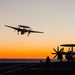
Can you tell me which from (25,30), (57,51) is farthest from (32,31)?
(57,51)

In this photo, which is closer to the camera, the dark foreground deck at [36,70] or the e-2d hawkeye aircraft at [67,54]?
the dark foreground deck at [36,70]

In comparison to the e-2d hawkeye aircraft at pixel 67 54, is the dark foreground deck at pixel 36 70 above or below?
below

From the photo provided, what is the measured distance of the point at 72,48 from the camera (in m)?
93.1

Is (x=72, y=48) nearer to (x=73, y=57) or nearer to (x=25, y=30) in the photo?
(x=73, y=57)

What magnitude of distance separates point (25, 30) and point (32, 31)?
454cm

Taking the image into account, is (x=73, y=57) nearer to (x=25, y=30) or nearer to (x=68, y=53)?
(x=68, y=53)

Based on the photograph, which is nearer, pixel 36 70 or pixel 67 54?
pixel 36 70

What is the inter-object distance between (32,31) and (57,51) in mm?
10430

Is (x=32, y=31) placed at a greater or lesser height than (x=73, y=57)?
greater

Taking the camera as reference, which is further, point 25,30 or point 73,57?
point 73,57

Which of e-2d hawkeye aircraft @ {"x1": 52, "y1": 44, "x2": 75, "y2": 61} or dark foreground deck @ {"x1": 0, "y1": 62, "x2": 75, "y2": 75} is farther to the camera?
e-2d hawkeye aircraft @ {"x1": 52, "y1": 44, "x2": 75, "y2": 61}

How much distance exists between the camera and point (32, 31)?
87.9m

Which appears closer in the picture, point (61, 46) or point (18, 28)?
point (18, 28)

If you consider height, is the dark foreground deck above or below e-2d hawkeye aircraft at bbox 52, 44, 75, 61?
below
